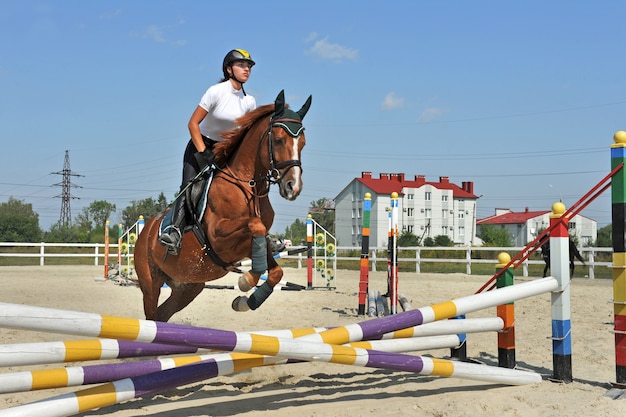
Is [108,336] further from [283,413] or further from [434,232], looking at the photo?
[434,232]

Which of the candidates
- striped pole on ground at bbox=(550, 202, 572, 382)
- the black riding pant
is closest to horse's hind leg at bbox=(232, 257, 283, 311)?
the black riding pant

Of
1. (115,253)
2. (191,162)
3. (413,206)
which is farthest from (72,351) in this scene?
(413,206)

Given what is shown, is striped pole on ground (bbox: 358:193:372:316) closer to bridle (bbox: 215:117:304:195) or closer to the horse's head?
bridle (bbox: 215:117:304:195)

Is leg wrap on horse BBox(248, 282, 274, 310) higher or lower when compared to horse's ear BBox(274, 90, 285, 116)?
lower

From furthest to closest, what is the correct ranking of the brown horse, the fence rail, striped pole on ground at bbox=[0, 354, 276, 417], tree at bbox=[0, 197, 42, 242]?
tree at bbox=[0, 197, 42, 242] < the fence rail < the brown horse < striped pole on ground at bbox=[0, 354, 276, 417]

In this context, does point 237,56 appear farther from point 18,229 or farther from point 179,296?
point 18,229

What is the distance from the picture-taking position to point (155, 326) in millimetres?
3031

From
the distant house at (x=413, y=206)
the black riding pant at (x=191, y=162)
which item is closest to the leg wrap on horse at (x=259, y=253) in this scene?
the black riding pant at (x=191, y=162)

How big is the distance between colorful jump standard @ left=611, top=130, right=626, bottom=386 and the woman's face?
9.52 ft

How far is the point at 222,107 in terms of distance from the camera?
5320 millimetres

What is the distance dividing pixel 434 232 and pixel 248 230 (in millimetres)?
84332

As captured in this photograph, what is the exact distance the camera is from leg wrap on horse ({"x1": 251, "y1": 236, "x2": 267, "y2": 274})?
4.54m

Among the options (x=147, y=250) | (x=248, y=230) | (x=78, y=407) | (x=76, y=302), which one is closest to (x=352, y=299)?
(x=76, y=302)

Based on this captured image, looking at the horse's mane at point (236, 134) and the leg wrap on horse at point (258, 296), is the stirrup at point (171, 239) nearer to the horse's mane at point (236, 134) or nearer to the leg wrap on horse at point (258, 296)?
the horse's mane at point (236, 134)
